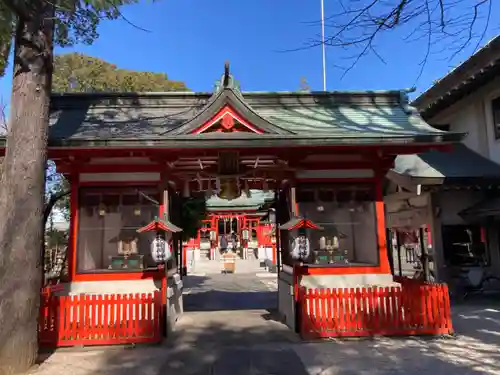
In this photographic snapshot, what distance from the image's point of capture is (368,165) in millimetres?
9344

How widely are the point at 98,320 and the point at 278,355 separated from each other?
3561 millimetres

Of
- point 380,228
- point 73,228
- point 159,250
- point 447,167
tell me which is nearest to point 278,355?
point 159,250

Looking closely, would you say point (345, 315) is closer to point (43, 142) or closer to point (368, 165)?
point (368, 165)

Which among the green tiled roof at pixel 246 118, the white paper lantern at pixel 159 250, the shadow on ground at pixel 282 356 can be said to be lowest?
the shadow on ground at pixel 282 356

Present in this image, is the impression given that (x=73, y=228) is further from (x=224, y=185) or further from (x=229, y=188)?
(x=229, y=188)

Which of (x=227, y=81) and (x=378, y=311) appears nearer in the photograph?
(x=378, y=311)

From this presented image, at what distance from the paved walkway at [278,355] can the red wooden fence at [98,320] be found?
12.8 inches

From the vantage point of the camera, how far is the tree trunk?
5922 millimetres

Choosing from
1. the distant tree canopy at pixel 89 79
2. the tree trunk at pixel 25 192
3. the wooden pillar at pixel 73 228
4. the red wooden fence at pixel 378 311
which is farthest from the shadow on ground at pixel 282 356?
the distant tree canopy at pixel 89 79

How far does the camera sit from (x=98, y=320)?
24.6 ft

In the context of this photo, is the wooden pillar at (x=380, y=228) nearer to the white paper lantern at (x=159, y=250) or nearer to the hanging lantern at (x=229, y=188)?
the hanging lantern at (x=229, y=188)

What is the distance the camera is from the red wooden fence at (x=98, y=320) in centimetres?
739

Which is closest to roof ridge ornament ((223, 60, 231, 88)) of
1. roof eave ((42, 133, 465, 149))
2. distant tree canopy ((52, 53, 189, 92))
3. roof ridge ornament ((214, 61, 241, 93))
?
roof ridge ornament ((214, 61, 241, 93))

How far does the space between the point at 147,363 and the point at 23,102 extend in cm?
490
